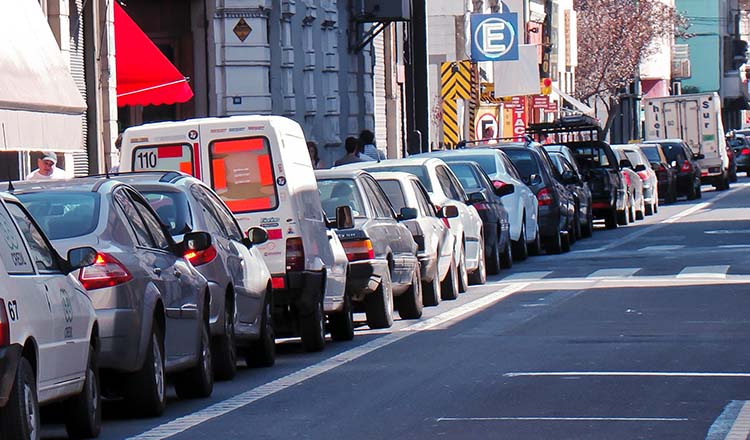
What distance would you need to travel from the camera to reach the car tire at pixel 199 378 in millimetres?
12952

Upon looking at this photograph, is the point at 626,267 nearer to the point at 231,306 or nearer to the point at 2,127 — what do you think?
the point at 2,127

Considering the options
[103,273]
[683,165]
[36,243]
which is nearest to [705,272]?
[103,273]

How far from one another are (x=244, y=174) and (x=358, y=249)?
1784 mm

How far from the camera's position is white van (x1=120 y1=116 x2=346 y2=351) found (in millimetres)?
16172

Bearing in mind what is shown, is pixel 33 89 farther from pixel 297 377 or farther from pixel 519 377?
pixel 519 377

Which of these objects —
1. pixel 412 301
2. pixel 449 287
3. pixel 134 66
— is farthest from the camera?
pixel 134 66

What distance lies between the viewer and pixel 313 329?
16.2 m

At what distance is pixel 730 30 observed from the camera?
13375 cm

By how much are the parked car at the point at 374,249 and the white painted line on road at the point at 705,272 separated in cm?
512

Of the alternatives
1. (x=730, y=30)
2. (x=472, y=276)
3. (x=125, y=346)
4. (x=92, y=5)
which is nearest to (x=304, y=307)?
(x=125, y=346)

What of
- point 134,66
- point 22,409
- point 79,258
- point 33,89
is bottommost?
point 22,409

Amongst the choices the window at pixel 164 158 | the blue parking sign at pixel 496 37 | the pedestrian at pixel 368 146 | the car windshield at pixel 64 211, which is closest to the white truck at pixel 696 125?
the blue parking sign at pixel 496 37

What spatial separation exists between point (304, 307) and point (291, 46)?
23311 mm

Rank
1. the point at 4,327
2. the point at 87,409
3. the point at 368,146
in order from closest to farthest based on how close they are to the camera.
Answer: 1. the point at 4,327
2. the point at 87,409
3. the point at 368,146
